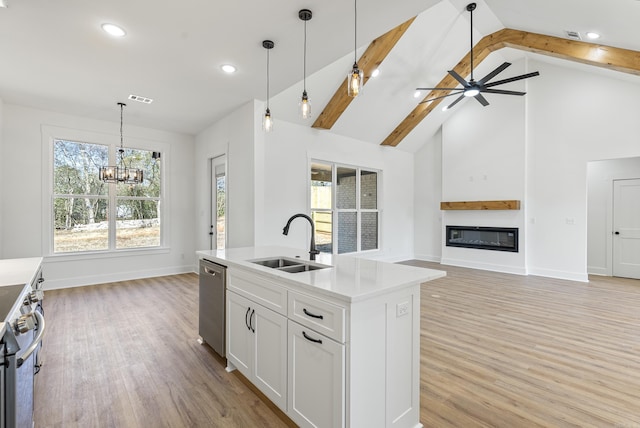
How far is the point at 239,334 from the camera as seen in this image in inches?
91.7

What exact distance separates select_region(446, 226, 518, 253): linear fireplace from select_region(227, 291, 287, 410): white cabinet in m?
6.09

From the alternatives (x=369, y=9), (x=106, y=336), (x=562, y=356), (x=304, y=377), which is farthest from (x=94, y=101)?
(x=562, y=356)

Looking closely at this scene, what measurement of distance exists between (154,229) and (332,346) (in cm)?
593

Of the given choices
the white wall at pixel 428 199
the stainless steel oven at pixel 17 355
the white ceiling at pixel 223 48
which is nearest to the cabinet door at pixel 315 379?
the stainless steel oven at pixel 17 355

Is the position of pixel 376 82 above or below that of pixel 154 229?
above

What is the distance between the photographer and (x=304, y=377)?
1.67 meters

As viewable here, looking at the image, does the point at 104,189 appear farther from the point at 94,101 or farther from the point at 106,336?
the point at 106,336

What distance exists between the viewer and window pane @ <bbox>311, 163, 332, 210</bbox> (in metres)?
6.07

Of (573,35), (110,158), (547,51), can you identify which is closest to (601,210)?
(547,51)

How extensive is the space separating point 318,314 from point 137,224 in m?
5.78

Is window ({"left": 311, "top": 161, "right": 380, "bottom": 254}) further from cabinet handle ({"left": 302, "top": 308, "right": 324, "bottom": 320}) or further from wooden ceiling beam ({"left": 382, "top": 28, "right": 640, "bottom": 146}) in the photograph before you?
cabinet handle ({"left": 302, "top": 308, "right": 324, "bottom": 320})

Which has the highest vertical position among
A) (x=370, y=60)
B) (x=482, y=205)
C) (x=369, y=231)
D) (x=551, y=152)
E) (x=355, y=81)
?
(x=370, y=60)

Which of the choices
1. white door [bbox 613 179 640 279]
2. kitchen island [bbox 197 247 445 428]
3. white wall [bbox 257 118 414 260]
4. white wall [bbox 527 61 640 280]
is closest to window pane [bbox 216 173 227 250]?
white wall [bbox 257 118 414 260]

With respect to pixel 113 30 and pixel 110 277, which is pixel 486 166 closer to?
pixel 113 30
